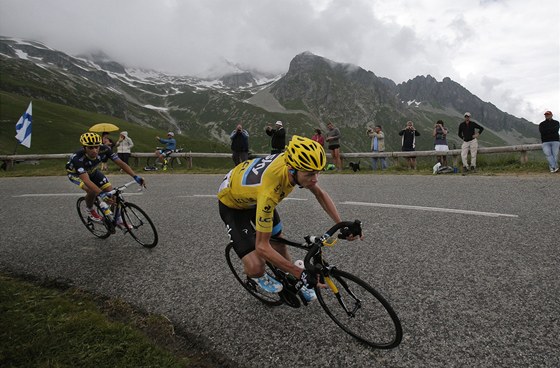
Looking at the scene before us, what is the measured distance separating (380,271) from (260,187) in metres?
2.19

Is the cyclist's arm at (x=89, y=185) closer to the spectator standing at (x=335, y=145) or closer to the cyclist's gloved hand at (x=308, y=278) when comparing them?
the cyclist's gloved hand at (x=308, y=278)

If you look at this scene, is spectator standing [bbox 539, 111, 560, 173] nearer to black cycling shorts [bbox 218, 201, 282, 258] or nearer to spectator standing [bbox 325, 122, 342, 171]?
spectator standing [bbox 325, 122, 342, 171]

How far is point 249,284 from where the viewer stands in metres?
4.20

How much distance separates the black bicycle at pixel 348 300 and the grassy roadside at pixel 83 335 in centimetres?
124

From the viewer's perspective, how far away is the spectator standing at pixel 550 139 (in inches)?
427

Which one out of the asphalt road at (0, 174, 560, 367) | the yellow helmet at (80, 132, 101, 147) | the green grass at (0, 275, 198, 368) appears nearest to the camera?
the green grass at (0, 275, 198, 368)

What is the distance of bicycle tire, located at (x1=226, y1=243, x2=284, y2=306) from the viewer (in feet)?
13.2

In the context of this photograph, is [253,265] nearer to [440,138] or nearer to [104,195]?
[104,195]

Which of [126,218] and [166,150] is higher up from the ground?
[166,150]

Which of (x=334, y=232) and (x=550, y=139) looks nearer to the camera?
(x=334, y=232)

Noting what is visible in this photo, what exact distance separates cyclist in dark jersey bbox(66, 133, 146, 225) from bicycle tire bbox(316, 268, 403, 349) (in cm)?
438

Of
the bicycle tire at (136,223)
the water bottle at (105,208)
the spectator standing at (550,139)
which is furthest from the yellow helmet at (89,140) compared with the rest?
the spectator standing at (550,139)

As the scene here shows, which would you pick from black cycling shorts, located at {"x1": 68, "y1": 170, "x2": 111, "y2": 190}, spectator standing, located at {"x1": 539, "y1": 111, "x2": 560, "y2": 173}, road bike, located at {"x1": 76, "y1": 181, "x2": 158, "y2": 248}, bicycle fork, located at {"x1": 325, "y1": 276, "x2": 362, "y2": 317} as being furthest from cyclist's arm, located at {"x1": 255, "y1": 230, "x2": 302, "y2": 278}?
spectator standing, located at {"x1": 539, "y1": 111, "x2": 560, "y2": 173}

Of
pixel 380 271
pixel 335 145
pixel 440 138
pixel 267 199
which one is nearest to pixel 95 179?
pixel 267 199
